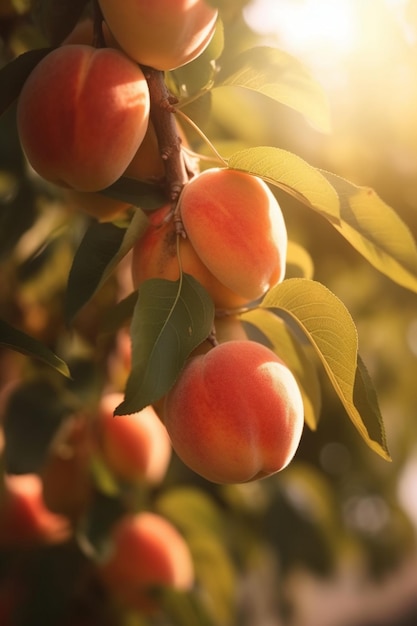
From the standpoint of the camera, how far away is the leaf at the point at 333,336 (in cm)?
57

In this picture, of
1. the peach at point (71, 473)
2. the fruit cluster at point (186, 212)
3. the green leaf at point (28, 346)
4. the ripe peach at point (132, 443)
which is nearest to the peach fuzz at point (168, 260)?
the fruit cluster at point (186, 212)

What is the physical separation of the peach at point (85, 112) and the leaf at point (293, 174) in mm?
88

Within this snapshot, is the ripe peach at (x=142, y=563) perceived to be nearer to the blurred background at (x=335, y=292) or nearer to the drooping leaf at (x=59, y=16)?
the blurred background at (x=335, y=292)

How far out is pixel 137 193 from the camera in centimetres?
65

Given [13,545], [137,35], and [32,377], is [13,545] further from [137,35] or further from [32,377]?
[137,35]

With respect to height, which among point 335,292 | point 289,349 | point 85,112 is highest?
point 85,112

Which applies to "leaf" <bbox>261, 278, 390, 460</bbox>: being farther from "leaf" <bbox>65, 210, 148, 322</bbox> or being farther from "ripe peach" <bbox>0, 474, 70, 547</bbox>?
"ripe peach" <bbox>0, 474, 70, 547</bbox>

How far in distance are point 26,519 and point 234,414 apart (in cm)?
72

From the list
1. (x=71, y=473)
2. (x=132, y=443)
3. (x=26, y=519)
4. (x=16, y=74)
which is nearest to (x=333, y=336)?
(x=16, y=74)

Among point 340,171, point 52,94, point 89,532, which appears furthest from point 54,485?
point 340,171

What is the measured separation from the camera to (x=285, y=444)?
0.59 m

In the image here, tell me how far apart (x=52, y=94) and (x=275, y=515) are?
1127mm

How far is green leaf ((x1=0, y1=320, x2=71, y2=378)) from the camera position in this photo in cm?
57

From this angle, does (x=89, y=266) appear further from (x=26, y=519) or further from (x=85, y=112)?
(x=26, y=519)
